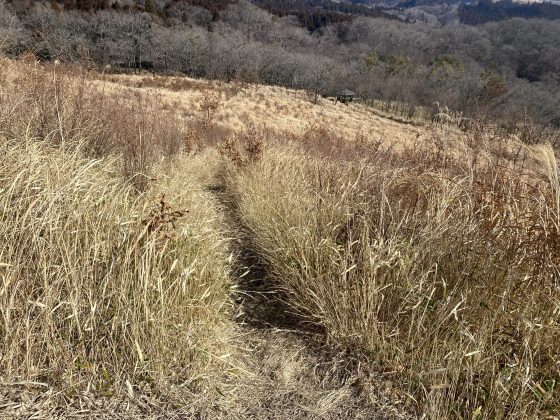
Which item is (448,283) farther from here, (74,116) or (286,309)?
(74,116)

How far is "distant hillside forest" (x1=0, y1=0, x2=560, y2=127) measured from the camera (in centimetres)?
4353

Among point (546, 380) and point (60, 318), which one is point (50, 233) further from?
point (546, 380)

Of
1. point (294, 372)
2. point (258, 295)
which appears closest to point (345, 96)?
point (258, 295)

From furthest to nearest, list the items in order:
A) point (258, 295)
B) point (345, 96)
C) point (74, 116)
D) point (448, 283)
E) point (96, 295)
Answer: point (345, 96) < point (74, 116) < point (258, 295) < point (448, 283) < point (96, 295)

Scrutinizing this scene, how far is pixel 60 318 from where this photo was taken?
5.41 feet

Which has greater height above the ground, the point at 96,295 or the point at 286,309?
the point at 96,295

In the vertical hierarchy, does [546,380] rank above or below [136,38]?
below

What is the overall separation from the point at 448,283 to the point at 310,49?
314 ft

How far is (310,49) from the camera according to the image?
290 feet

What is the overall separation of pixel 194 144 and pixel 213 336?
A: 4932mm

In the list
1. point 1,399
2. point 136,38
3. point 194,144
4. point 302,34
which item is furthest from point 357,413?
point 302,34

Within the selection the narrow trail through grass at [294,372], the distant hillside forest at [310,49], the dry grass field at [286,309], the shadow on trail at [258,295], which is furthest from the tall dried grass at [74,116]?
the narrow trail through grass at [294,372]

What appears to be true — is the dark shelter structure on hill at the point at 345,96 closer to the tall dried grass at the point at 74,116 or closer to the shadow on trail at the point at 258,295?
the tall dried grass at the point at 74,116

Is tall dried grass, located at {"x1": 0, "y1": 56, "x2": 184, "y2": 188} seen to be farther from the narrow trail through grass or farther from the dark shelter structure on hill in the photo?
the dark shelter structure on hill
